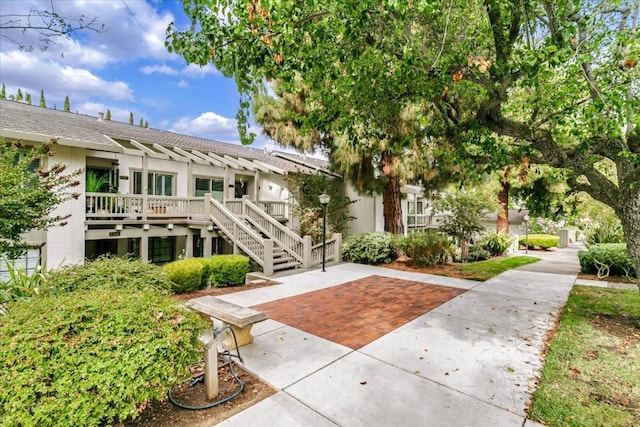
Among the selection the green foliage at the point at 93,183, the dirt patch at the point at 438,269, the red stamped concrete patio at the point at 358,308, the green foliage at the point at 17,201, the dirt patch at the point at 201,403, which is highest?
the green foliage at the point at 93,183

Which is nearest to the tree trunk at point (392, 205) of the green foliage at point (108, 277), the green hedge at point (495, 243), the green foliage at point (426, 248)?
the green foliage at point (426, 248)

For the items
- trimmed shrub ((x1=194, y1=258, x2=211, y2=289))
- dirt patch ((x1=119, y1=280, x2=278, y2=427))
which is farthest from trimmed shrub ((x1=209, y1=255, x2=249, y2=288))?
dirt patch ((x1=119, y1=280, x2=278, y2=427))

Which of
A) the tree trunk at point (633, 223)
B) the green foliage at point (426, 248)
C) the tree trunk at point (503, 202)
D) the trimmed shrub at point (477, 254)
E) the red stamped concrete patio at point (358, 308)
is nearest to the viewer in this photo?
the tree trunk at point (633, 223)

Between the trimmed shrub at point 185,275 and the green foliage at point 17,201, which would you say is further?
the trimmed shrub at point 185,275

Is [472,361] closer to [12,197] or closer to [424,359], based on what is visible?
[424,359]

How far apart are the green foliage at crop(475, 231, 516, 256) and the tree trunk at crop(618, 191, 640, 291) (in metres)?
11.1

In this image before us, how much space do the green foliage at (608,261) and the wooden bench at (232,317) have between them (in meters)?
11.8

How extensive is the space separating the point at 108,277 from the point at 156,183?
1099 centimetres

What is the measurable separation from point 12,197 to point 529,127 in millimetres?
8936

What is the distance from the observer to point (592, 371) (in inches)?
159

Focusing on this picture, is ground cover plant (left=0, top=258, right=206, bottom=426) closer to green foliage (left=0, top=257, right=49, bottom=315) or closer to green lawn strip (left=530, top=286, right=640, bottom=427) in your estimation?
green foliage (left=0, top=257, right=49, bottom=315)

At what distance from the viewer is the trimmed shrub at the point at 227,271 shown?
8.80m

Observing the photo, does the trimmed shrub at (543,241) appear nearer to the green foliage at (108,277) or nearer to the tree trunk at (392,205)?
the tree trunk at (392,205)

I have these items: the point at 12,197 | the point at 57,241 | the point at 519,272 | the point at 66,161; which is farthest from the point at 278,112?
the point at 519,272
